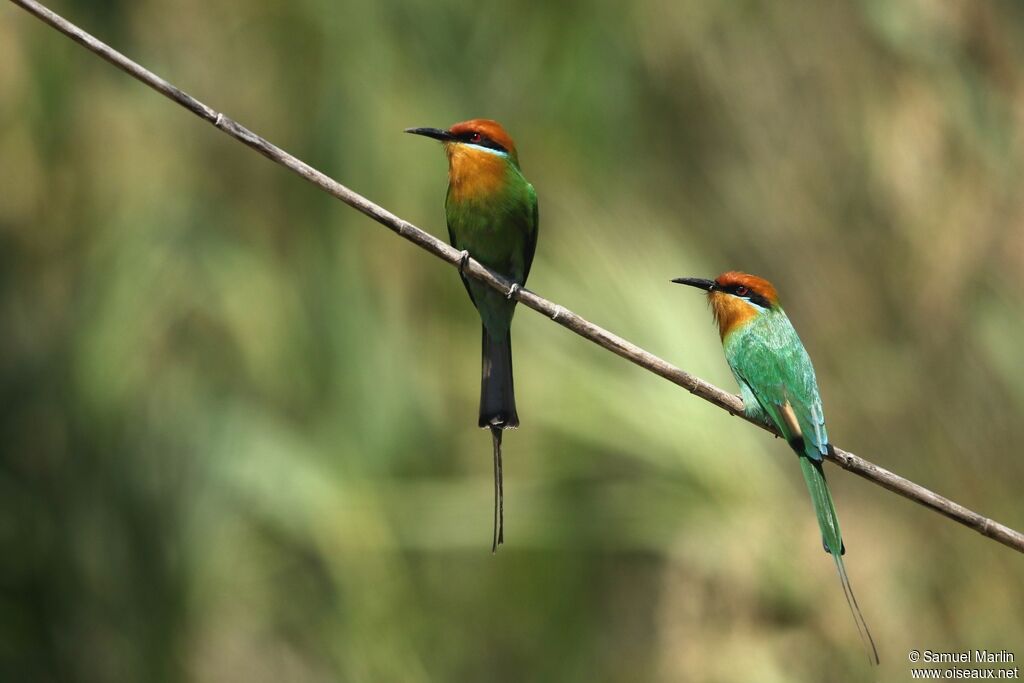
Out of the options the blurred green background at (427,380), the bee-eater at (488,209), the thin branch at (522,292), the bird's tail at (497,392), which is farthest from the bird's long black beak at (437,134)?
the blurred green background at (427,380)

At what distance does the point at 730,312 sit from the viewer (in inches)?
119

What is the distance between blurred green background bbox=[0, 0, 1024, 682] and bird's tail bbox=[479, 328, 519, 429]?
988mm

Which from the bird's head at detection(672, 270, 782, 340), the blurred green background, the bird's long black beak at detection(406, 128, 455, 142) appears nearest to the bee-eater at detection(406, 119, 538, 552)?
the bird's long black beak at detection(406, 128, 455, 142)

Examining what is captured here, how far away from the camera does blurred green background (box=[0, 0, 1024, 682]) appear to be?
4.10 metres

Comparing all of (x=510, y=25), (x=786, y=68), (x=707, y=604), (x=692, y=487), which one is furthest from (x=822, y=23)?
(x=707, y=604)

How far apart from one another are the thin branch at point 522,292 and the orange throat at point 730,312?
59 cm

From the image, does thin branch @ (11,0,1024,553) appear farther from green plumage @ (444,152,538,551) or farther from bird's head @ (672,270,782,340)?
green plumage @ (444,152,538,551)

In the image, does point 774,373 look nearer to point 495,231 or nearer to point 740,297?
point 740,297

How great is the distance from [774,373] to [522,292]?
67 cm

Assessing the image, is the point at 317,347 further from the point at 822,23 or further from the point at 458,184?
the point at 822,23

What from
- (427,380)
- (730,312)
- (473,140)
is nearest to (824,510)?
(730,312)

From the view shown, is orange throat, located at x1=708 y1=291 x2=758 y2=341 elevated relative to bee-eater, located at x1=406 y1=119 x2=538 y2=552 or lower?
lower

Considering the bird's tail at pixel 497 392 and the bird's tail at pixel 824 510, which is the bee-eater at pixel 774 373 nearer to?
the bird's tail at pixel 824 510

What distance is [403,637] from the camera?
4.09 m
